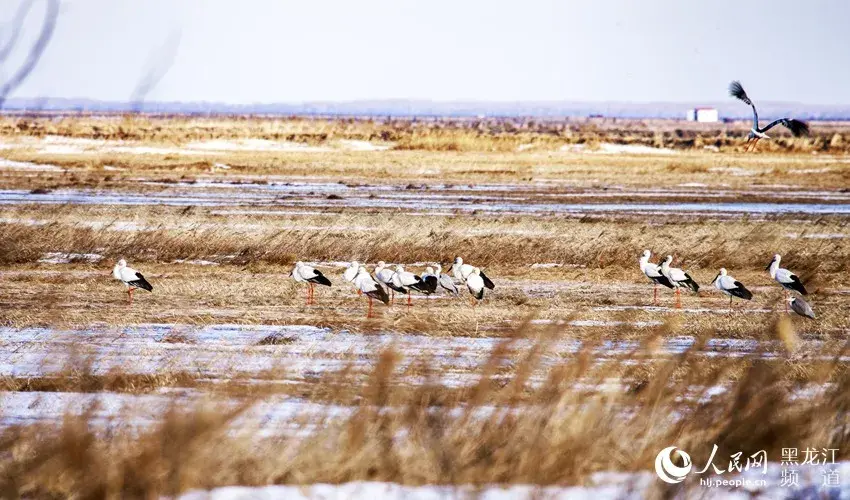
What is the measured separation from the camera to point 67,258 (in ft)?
74.3

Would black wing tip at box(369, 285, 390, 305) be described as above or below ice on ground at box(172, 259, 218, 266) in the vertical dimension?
above

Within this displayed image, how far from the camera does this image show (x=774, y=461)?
23.2 feet

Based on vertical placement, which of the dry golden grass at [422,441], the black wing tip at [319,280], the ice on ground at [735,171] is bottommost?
the ice on ground at [735,171]

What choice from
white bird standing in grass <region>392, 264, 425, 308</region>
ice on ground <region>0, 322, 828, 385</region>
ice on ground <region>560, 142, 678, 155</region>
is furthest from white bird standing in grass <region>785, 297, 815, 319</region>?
ice on ground <region>560, 142, 678, 155</region>

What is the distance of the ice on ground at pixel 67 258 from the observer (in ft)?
73.2

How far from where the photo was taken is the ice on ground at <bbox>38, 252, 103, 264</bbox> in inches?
878

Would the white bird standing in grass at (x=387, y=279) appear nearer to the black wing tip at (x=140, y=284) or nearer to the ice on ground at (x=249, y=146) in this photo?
the black wing tip at (x=140, y=284)

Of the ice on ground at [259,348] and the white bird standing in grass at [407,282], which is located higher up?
the ice on ground at [259,348]

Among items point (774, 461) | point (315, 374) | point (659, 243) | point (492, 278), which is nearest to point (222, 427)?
point (774, 461)

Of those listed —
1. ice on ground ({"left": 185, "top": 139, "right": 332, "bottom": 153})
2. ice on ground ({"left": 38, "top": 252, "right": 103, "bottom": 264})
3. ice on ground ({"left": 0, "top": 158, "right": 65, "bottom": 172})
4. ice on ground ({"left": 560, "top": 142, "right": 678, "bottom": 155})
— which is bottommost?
ice on ground ({"left": 560, "top": 142, "right": 678, "bottom": 155})

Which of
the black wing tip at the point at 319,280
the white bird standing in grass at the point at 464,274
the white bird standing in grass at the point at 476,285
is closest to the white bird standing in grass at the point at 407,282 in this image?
the white bird standing in grass at the point at 476,285

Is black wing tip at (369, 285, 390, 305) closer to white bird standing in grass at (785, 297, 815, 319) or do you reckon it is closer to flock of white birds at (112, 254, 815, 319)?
flock of white birds at (112, 254, 815, 319)

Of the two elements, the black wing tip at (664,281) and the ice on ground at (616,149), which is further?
the ice on ground at (616,149)

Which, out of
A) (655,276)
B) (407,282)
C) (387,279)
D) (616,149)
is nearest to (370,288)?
(407,282)
